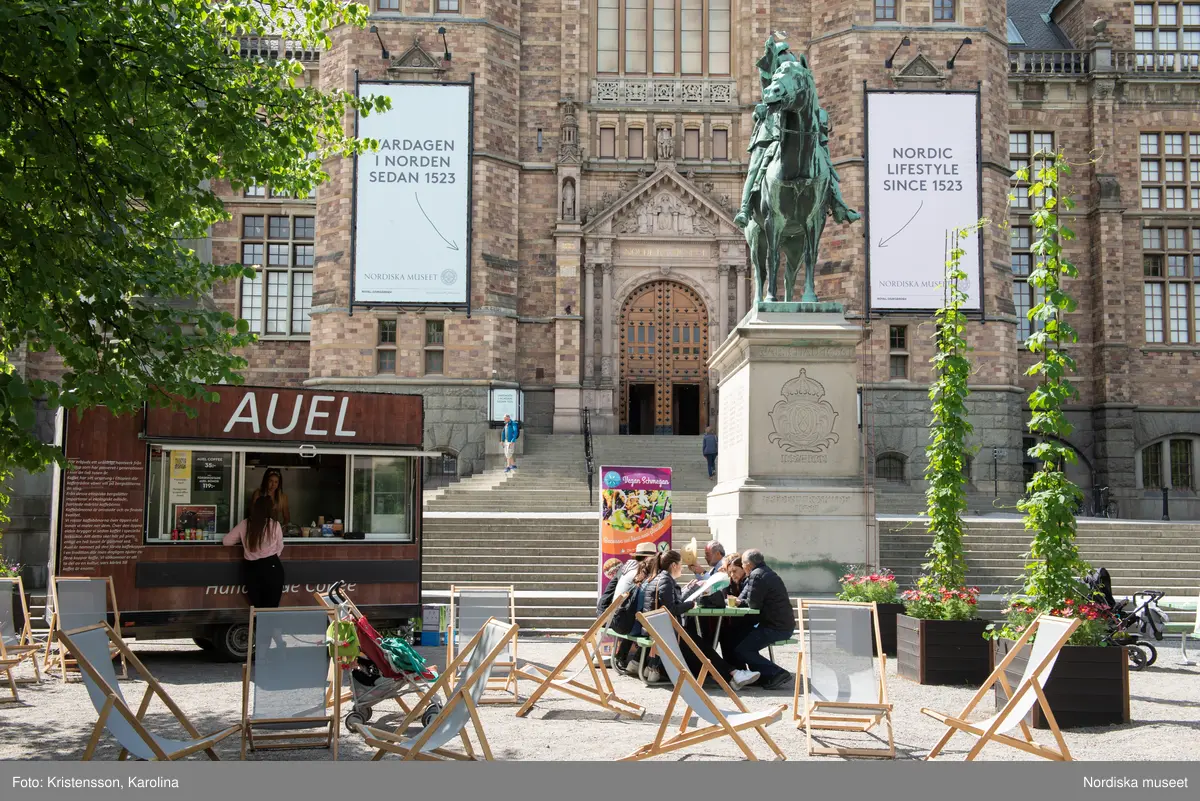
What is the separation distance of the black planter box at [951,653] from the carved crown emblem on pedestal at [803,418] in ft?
12.7

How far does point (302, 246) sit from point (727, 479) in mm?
19064

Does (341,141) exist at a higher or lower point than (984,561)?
higher

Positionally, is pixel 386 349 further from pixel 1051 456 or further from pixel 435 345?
pixel 1051 456

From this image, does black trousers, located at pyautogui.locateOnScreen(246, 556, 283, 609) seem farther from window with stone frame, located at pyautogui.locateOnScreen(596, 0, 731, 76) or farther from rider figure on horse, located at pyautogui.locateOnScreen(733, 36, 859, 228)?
window with stone frame, located at pyautogui.locateOnScreen(596, 0, 731, 76)

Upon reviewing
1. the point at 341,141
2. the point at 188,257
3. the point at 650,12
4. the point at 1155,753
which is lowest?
the point at 1155,753

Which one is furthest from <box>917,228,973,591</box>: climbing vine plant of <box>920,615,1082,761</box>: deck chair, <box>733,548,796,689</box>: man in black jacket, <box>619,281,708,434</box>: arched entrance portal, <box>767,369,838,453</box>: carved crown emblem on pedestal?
<box>619,281,708,434</box>: arched entrance portal

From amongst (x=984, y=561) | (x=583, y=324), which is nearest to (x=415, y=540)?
(x=984, y=561)

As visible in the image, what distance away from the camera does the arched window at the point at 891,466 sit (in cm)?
2805

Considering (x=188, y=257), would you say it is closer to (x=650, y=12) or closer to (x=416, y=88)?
(x=416, y=88)

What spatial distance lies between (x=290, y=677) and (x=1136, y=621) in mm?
8980

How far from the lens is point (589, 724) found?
8.16 m

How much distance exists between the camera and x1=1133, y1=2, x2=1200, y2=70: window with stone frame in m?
32.4
